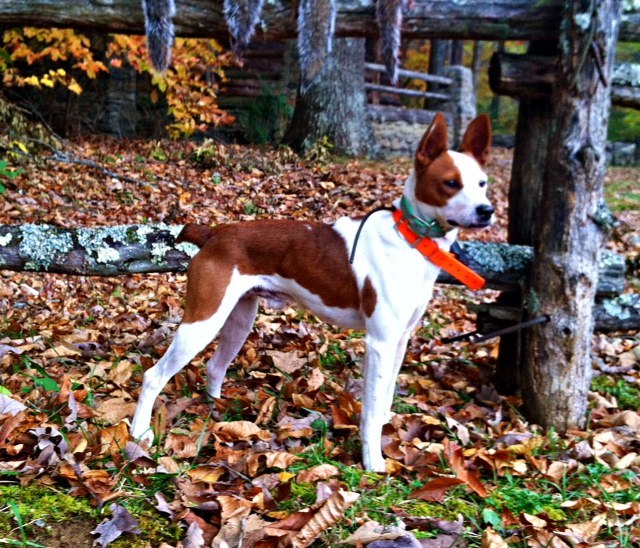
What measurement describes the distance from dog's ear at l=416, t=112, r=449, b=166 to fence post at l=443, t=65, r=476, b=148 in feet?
45.8

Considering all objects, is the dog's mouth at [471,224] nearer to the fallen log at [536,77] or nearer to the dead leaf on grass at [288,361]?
the fallen log at [536,77]

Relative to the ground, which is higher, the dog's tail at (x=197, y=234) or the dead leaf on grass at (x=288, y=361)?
the dog's tail at (x=197, y=234)

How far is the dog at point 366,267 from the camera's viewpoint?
358cm

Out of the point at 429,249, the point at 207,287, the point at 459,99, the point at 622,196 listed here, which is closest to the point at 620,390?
the point at 429,249

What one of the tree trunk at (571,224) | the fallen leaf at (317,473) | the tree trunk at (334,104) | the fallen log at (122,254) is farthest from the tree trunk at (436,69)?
the fallen leaf at (317,473)

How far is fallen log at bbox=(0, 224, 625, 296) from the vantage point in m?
4.50

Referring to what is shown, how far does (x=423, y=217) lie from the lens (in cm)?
367

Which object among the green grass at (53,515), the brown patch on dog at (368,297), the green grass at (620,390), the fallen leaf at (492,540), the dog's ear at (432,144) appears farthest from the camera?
the green grass at (620,390)

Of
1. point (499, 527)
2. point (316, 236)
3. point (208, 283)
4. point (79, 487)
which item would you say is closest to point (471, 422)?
point (499, 527)

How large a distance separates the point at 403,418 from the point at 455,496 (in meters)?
0.90

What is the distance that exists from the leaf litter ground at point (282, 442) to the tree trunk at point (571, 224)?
0.31 m

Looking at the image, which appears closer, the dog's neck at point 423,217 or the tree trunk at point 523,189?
the dog's neck at point 423,217

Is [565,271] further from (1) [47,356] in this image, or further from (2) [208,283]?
(1) [47,356]

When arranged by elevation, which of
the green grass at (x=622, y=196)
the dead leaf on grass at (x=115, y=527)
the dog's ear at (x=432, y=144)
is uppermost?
the dog's ear at (x=432, y=144)
